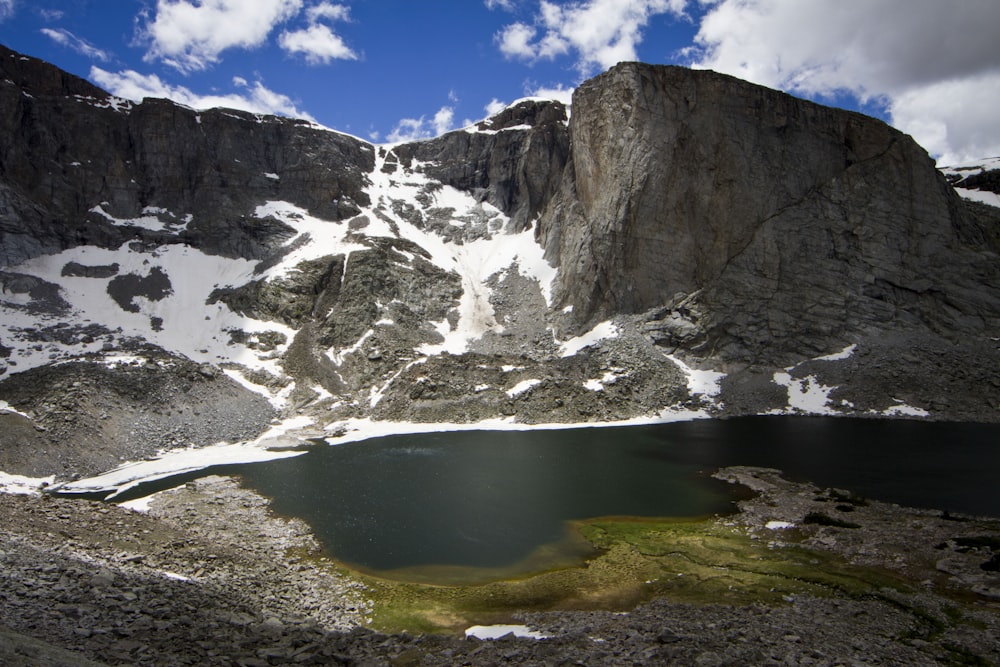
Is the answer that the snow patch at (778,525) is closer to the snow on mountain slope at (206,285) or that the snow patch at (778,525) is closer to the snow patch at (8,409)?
the snow on mountain slope at (206,285)

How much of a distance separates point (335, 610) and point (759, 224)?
75768 mm

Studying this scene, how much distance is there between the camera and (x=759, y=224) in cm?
8062

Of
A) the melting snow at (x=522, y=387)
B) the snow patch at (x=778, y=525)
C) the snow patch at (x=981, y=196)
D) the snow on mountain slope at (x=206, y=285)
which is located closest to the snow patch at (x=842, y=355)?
the melting snow at (x=522, y=387)

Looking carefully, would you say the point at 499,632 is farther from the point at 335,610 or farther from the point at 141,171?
the point at 141,171

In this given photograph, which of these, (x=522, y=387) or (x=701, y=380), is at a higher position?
(x=701, y=380)

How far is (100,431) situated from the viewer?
157 ft

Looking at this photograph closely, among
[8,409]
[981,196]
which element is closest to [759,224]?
[981,196]

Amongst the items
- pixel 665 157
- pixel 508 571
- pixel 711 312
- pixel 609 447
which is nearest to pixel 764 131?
pixel 665 157

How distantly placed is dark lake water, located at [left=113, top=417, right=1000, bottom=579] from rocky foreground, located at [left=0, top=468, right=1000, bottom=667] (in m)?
4.70

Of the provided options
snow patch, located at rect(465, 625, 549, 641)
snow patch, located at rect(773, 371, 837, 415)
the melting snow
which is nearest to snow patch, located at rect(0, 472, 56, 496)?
snow patch, located at rect(465, 625, 549, 641)

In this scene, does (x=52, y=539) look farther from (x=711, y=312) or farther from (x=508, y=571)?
(x=711, y=312)

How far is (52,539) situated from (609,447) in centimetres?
3931

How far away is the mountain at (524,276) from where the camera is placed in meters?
64.2

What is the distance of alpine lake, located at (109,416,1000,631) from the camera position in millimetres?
24109
